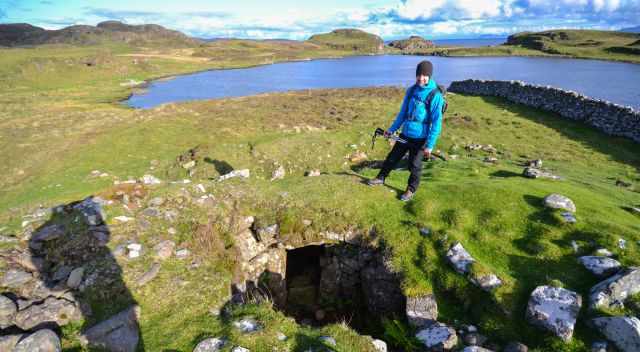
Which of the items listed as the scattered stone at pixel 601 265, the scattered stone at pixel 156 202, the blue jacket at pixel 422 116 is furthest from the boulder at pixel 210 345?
the scattered stone at pixel 601 265

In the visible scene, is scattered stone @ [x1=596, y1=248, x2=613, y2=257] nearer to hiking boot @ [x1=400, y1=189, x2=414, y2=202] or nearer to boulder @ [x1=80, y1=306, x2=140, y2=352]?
hiking boot @ [x1=400, y1=189, x2=414, y2=202]

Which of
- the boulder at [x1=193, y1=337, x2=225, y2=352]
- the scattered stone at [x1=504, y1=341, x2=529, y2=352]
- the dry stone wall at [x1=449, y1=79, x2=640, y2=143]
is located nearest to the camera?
the boulder at [x1=193, y1=337, x2=225, y2=352]

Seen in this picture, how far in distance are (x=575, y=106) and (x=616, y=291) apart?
33.4m

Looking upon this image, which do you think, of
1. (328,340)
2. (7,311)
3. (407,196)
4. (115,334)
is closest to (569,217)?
(407,196)

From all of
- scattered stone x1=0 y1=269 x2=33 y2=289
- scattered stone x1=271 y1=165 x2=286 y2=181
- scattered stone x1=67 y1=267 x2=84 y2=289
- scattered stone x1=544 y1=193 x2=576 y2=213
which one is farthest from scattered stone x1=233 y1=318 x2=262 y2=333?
scattered stone x1=271 y1=165 x2=286 y2=181

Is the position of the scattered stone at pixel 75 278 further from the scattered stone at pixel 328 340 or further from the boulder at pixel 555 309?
the boulder at pixel 555 309

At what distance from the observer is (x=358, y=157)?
82.8 ft

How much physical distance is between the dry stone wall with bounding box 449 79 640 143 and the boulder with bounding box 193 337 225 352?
33.2 metres

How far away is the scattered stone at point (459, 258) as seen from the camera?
905cm

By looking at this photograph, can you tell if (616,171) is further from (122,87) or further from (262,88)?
(122,87)

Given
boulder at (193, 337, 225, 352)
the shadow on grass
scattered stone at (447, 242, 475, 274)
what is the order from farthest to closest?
1. the shadow on grass
2. scattered stone at (447, 242, 475, 274)
3. boulder at (193, 337, 225, 352)

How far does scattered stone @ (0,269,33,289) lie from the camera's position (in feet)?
27.8

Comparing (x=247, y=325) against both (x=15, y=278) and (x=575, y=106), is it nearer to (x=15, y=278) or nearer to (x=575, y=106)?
(x=15, y=278)

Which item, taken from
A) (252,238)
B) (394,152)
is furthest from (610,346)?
(252,238)
